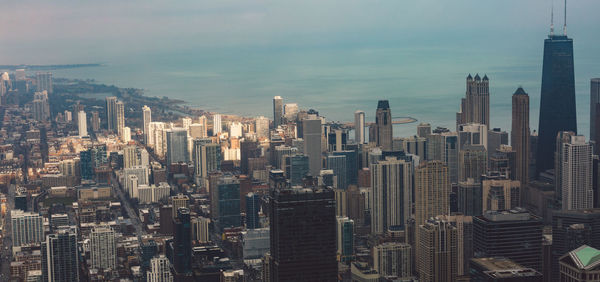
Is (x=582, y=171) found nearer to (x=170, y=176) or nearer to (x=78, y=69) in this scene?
(x=170, y=176)

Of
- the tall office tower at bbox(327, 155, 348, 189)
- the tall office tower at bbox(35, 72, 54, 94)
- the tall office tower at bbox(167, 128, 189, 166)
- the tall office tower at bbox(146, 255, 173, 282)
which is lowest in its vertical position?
the tall office tower at bbox(146, 255, 173, 282)

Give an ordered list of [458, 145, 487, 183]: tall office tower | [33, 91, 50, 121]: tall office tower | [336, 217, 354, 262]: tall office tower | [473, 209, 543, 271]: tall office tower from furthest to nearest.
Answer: [33, 91, 50, 121]: tall office tower < [458, 145, 487, 183]: tall office tower < [336, 217, 354, 262]: tall office tower < [473, 209, 543, 271]: tall office tower

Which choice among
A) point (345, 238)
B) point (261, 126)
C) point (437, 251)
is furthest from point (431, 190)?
point (261, 126)

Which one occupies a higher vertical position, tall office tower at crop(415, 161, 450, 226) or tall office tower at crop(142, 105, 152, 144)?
tall office tower at crop(142, 105, 152, 144)

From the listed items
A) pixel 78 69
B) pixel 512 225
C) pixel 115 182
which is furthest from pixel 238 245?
pixel 78 69

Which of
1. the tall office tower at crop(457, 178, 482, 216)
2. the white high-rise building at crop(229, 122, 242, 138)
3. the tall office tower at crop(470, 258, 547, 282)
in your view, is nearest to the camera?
the tall office tower at crop(470, 258, 547, 282)

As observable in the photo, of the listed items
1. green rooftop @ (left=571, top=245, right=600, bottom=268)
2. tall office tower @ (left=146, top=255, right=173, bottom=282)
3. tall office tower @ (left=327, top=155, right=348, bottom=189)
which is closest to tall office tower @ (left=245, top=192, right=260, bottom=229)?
tall office tower @ (left=327, top=155, right=348, bottom=189)

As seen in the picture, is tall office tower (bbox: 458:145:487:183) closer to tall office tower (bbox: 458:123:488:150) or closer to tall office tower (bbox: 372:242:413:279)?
tall office tower (bbox: 458:123:488:150)
